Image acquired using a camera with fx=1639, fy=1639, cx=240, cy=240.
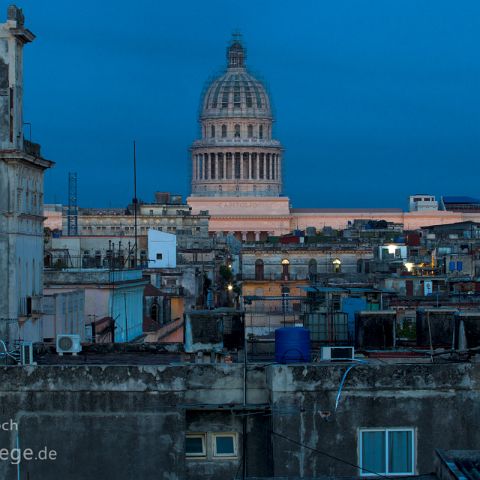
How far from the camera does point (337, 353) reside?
657 inches

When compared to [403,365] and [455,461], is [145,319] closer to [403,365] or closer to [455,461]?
[403,365]

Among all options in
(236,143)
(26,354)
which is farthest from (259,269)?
(236,143)

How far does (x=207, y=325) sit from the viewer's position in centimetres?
1850

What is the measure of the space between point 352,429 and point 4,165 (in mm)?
10150

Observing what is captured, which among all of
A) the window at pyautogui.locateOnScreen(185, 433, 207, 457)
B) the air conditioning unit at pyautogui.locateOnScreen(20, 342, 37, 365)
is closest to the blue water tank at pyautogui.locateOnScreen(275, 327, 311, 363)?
the window at pyautogui.locateOnScreen(185, 433, 207, 457)

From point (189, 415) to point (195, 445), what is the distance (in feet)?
0.95

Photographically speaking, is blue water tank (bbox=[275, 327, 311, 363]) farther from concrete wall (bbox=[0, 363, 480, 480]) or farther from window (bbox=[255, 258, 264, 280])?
window (bbox=[255, 258, 264, 280])

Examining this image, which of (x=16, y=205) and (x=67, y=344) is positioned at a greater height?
(x=16, y=205)

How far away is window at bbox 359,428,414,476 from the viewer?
14703 mm

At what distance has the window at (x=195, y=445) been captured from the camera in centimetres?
1517

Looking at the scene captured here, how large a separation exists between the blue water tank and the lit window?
130 cm

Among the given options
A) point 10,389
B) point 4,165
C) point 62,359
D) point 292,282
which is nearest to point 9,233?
point 4,165

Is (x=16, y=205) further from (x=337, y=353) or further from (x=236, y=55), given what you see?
(x=236, y=55)

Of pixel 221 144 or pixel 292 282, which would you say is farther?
pixel 221 144
